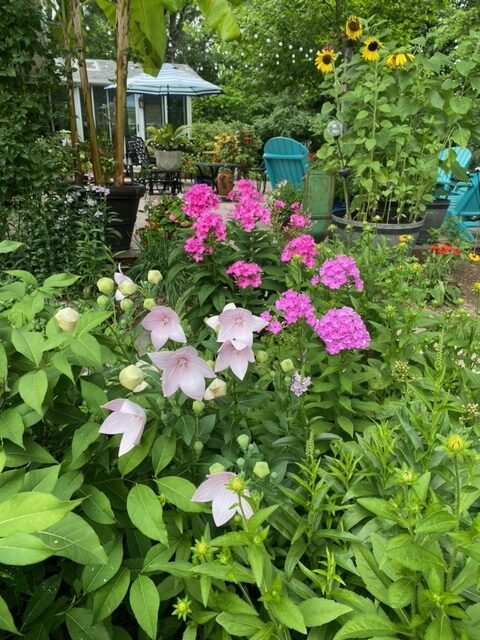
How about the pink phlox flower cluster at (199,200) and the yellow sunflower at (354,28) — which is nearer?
the pink phlox flower cluster at (199,200)

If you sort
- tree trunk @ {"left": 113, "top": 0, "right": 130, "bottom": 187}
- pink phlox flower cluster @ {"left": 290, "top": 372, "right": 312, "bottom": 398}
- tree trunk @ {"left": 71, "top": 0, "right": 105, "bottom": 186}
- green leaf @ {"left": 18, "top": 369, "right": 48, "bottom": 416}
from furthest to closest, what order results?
tree trunk @ {"left": 71, "top": 0, "right": 105, "bottom": 186}, tree trunk @ {"left": 113, "top": 0, "right": 130, "bottom": 187}, pink phlox flower cluster @ {"left": 290, "top": 372, "right": 312, "bottom": 398}, green leaf @ {"left": 18, "top": 369, "right": 48, "bottom": 416}

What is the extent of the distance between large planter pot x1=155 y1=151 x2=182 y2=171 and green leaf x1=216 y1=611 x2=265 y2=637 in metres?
11.0

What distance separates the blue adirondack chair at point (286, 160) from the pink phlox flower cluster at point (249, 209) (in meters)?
4.12

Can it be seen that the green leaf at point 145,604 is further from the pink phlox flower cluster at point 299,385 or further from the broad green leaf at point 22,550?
the pink phlox flower cluster at point 299,385

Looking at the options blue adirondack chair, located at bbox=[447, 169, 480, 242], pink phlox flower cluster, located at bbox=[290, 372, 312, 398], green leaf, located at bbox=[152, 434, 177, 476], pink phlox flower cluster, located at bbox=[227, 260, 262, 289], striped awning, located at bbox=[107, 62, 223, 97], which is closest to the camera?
green leaf, located at bbox=[152, 434, 177, 476]

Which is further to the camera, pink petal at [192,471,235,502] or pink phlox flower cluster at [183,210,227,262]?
pink phlox flower cluster at [183,210,227,262]

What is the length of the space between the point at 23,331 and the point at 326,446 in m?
0.89

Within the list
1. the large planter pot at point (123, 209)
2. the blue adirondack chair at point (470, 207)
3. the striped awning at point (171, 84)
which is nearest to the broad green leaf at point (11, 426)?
the large planter pot at point (123, 209)

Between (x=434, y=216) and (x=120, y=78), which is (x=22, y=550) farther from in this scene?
(x=434, y=216)

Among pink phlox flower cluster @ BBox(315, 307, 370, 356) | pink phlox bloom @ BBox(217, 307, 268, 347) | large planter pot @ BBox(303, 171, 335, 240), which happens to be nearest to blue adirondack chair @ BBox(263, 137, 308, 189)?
large planter pot @ BBox(303, 171, 335, 240)

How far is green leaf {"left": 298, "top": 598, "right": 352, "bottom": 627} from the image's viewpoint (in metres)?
0.77

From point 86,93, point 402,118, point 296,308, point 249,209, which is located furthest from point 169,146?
point 296,308

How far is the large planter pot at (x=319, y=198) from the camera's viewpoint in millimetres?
4984

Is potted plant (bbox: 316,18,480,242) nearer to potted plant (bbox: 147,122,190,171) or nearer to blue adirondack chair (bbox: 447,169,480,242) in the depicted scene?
blue adirondack chair (bbox: 447,169,480,242)
